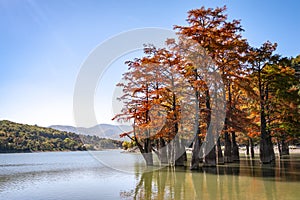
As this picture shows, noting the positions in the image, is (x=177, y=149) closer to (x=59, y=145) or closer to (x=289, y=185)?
(x=289, y=185)

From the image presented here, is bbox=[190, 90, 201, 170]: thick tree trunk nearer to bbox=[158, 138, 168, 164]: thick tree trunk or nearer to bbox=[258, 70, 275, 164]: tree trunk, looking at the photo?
bbox=[258, 70, 275, 164]: tree trunk

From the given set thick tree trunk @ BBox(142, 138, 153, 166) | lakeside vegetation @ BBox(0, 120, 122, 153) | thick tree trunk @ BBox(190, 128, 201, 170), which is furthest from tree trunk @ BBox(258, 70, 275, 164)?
lakeside vegetation @ BBox(0, 120, 122, 153)

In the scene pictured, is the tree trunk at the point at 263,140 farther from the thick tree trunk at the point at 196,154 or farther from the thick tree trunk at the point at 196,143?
the thick tree trunk at the point at 196,154

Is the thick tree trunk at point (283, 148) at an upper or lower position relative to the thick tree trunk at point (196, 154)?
upper

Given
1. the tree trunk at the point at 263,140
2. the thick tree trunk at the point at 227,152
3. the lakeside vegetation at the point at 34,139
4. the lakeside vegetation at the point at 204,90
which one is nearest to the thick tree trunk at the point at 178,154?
the lakeside vegetation at the point at 204,90

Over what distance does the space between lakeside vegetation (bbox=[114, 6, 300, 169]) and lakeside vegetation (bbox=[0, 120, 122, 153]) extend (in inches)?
2063

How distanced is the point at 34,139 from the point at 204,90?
81.3m

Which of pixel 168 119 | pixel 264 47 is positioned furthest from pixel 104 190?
pixel 264 47

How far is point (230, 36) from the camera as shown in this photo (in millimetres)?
19609

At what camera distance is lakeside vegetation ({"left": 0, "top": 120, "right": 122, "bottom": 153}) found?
8144 cm

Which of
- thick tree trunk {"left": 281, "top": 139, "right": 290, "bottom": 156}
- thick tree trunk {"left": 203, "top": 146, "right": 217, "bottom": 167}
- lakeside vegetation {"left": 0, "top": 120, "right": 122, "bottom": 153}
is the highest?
lakeside vegetation {"left": 0, "top": 120, "right": 122, "bottom": 153}

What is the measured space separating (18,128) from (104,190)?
277 feet

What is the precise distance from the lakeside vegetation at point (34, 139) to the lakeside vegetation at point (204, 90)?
2063 inches

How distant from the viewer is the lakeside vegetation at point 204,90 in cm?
1930
